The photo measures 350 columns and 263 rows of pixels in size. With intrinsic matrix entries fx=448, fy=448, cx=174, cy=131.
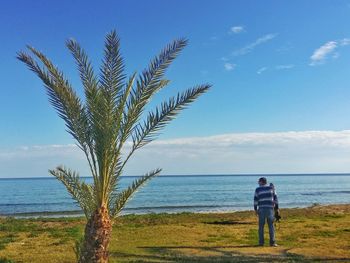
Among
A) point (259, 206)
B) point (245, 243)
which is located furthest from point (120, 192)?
point (245, 243)

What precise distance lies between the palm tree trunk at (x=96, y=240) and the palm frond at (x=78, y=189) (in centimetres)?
30

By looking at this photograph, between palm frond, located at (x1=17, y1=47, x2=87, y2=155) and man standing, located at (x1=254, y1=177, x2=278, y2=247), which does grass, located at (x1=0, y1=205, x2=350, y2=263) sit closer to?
man standing, located at (x1=254, y1=177, x2=278, y2=247)

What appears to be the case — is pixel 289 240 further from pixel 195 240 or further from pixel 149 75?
pixel 149 75

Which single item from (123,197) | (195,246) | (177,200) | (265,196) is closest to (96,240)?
(123,197)

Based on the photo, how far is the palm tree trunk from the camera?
8797 mm

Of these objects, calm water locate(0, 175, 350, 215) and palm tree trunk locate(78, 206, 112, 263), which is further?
calm water locate(0, 175, 350, 215)

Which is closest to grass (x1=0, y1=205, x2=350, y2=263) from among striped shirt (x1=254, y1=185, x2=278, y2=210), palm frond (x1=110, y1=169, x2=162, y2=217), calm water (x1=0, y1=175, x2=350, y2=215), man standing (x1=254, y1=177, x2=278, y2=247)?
man standing (x1=254, y1=177, x2=278, y2=247)

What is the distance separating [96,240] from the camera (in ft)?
29.0

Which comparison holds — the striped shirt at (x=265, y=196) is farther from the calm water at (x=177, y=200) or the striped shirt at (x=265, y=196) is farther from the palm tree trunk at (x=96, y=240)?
the calm water at (x=177, y=200)

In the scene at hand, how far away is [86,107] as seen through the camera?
366 inches

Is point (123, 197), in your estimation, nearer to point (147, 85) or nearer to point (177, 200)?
point (147, 85)

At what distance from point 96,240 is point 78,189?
1.17 meters

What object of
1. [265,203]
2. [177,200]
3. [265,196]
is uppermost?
[265,196]

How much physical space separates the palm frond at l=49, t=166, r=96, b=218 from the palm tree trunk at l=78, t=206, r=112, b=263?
0.30 meters
